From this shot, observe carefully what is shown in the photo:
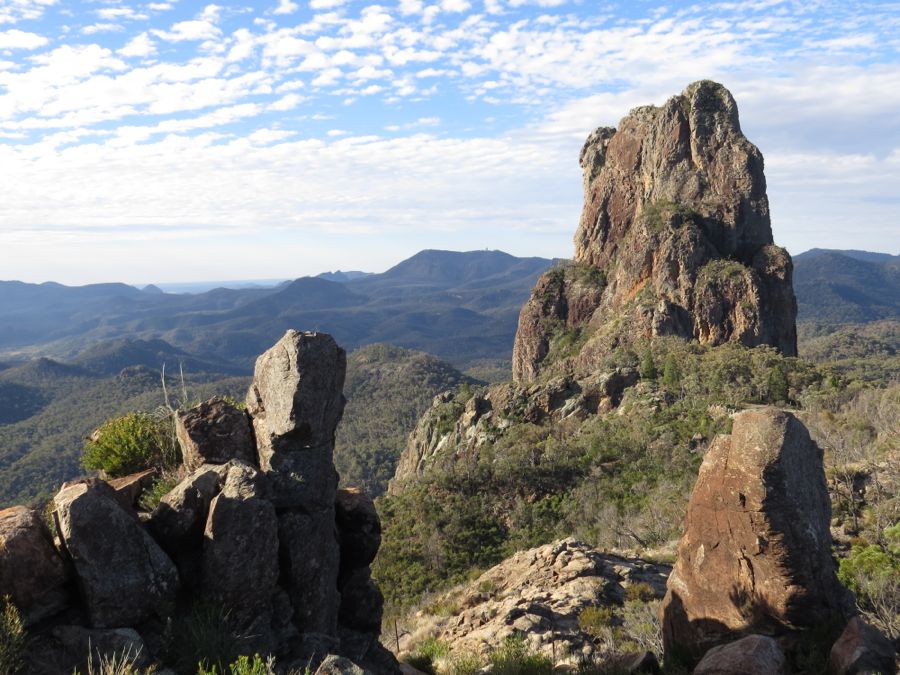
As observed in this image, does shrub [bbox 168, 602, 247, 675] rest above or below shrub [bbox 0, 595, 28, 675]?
below

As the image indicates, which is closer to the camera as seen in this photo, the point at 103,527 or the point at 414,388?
the point at 103,527

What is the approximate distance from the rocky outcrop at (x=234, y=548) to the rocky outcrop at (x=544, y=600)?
15.7 feet

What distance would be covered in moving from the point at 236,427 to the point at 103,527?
4007 mm

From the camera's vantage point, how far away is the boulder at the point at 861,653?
10.2 m

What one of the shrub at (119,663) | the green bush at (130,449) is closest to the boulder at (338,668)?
the shrub at (119,663)

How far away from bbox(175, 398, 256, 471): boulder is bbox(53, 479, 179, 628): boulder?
2.92 meters

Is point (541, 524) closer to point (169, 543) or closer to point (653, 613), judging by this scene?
point (653, 613)

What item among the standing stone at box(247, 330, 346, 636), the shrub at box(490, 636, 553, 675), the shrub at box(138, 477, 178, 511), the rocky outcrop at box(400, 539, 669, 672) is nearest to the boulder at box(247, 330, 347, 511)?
the standing stone at box(247, 330, 346, 636)

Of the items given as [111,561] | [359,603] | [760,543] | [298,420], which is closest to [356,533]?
[359,603]

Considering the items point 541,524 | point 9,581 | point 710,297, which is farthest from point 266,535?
point 710,297

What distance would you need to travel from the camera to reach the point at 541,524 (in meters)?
45.3

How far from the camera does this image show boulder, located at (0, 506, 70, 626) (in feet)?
31.4

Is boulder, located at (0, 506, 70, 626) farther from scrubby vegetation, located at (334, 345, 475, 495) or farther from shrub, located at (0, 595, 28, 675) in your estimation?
scrubby vegetation, located at (334, 345, 475, 495)

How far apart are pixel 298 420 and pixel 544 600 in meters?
11.7
